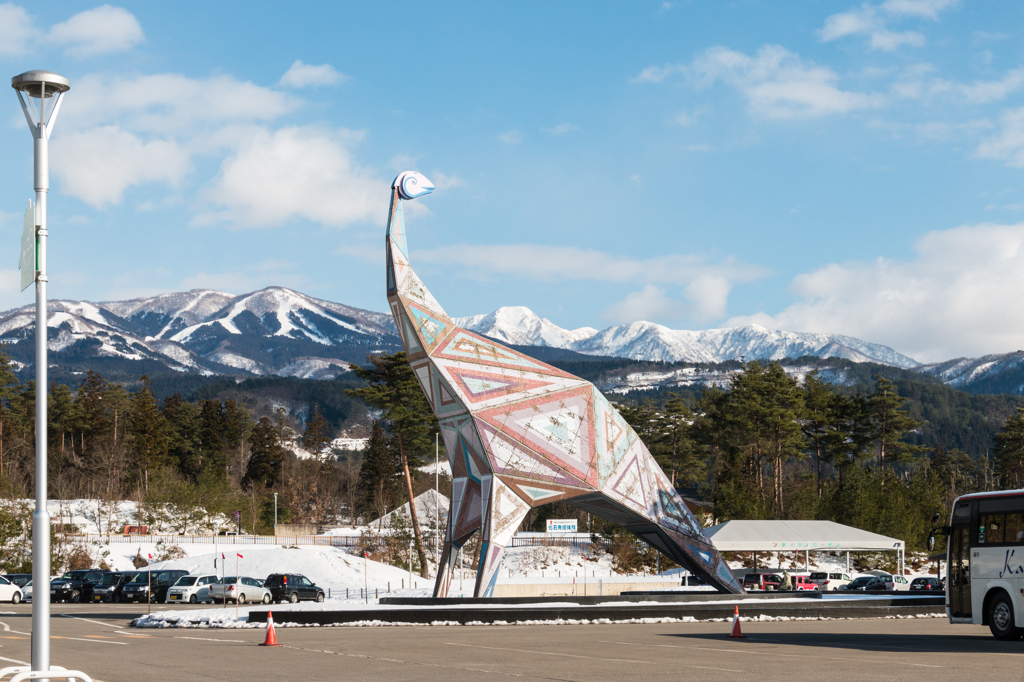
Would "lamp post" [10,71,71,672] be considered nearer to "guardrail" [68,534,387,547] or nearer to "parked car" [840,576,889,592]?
"parked car" [840,576,889,592]

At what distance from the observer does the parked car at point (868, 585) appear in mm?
47406

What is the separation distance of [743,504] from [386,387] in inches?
1077

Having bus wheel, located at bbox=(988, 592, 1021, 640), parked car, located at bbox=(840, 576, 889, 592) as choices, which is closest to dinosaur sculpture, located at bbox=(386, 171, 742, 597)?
bus wheel, located at bbox=(988, 592, 1021, 640)

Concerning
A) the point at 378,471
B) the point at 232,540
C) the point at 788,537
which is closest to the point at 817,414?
the point at 788,537

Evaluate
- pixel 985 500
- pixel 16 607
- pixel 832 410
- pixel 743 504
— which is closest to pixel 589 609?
pixel 985 500

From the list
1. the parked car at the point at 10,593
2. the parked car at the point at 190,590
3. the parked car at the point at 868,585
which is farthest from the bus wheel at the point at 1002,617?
the parked car at the point at 10,593

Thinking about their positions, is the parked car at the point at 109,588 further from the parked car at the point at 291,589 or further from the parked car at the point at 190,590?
the parked car at the point at 291,589

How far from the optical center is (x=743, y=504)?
70.9 m

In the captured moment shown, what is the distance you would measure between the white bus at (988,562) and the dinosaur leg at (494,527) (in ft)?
40.4

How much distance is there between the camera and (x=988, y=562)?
69.2 ft

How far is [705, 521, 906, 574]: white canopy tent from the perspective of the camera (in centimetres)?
4747

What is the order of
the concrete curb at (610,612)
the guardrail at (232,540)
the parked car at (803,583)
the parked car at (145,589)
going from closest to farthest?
the concrete curb at (610,612), the parked car at (145,589), the parked car at (803,583), the guardrail at (232,540)

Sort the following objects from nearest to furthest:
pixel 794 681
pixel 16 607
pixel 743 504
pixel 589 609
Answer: pixel 794 681 < pixel 589 609 < pixel 16 607 < pixel 743 504

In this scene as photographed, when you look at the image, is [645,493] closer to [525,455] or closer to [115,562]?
[525,455]
